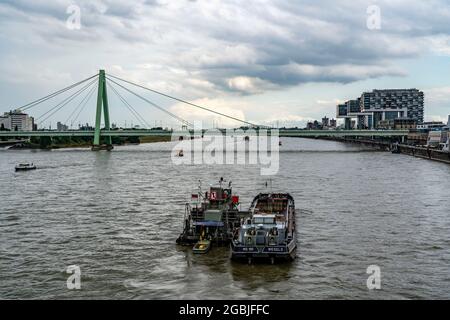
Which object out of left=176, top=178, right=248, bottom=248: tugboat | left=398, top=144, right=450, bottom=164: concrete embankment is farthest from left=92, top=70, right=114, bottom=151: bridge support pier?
left=176, top=178, right=248, bottom=248: tugboat

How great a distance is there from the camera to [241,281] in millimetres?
23391

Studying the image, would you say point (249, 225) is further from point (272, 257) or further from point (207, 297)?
point (207, 297)

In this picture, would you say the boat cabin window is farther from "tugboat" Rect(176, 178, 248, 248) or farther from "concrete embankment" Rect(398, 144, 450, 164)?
"concrete embankment" Rect(398, 144, 450, 164)

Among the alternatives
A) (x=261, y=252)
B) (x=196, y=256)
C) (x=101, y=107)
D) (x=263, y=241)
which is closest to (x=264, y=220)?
(x=263, y=241)

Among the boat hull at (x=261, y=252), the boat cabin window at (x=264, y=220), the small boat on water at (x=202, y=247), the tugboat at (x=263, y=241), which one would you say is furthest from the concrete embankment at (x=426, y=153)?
the boat hull at (x=261, y=252)

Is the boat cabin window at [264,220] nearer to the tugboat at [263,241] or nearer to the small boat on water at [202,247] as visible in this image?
the tugboat at [263,241]

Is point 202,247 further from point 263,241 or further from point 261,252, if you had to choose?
point 261,252

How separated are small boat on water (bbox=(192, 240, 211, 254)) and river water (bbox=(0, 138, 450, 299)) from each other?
414mm

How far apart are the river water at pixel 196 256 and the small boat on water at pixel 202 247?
0.41 meters

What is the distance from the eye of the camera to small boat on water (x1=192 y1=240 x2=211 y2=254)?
27.5 metres

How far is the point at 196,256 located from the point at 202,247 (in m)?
0.87

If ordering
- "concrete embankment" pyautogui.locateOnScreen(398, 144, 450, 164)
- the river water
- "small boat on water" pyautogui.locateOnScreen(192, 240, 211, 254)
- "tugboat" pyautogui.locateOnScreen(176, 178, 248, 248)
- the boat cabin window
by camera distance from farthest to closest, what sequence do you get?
"concrete embankment" pyautogui.locateOnScreen(398, 144, 450, 164), "tugboat" pyautogui.locateOnScreen(176, 178, 248, 248), the boat cabin window, "small boat on water" pyautogui.locateOnScreen(192, 240, 211, 254), the river water

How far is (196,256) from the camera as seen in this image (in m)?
27.1

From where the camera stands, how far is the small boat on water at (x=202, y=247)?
2755cm
